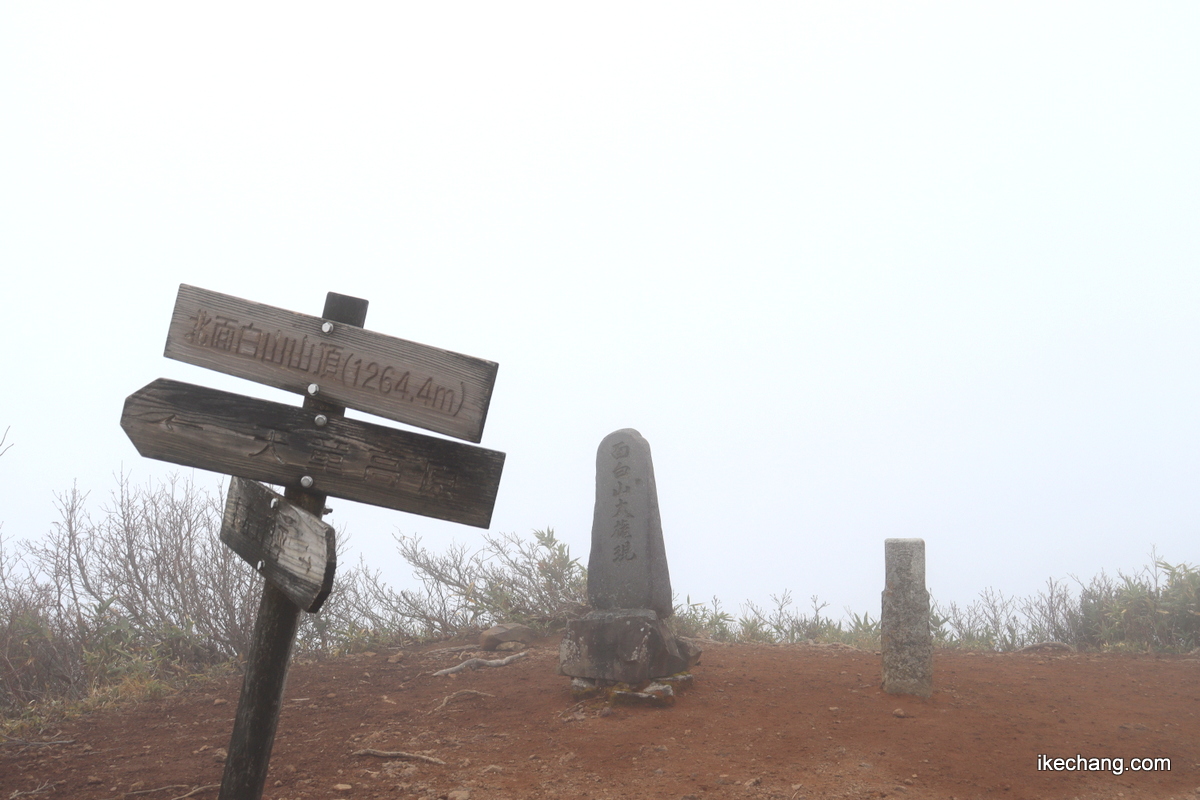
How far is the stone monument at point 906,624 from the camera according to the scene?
18.9 feet

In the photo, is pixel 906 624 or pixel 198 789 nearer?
pixel 198 789

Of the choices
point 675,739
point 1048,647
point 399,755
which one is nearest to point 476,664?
point 399,755

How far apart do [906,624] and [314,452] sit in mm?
4751

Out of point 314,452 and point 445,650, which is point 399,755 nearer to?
point 314,452

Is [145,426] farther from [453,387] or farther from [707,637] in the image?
[707,637]

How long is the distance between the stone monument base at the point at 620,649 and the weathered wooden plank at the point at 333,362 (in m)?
3.50

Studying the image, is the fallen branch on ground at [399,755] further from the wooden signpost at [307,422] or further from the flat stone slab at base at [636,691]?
the wooden signpost at [307,422]

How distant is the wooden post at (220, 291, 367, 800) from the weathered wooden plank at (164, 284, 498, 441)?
126 mm

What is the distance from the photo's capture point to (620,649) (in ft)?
19.3

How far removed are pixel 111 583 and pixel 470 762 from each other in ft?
18.6

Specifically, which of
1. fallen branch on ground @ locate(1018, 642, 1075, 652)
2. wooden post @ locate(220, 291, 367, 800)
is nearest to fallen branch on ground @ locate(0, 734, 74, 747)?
wooden post @ locate(220, 291, 367, 800)

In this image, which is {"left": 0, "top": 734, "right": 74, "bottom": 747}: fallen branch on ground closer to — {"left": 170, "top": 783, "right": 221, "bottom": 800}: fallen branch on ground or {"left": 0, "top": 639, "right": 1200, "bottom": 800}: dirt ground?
{"left": 0, "top": 639, "right": 1200, "bottom": 800}: dirt ground

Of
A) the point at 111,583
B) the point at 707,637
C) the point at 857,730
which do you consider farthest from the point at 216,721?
the point at 707,637

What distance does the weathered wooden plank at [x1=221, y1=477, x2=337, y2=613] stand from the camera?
264 cm
